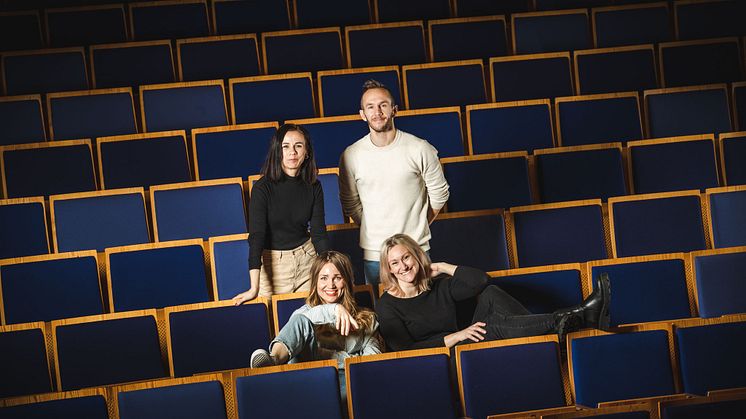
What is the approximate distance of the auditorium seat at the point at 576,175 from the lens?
1168 millimetres

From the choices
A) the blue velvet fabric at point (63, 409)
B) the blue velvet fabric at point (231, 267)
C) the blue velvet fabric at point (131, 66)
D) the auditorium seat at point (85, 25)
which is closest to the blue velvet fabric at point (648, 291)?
the blue velvet fabric at point (231, 267)

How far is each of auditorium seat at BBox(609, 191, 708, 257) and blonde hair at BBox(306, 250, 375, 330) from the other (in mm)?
351

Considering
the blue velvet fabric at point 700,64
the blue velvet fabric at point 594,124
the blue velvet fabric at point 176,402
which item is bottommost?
the blue velvet fabric at point 176,402

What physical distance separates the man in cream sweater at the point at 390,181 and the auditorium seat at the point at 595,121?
404mm

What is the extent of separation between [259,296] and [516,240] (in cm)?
31

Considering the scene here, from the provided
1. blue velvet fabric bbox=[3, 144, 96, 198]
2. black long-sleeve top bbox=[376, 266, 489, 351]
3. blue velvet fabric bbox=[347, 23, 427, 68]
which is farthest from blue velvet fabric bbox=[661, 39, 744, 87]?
blue velvet fabric bbox=[3, 144, 96, 198]

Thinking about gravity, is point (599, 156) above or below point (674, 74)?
below

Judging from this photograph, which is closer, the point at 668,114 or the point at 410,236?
the point at 410,236

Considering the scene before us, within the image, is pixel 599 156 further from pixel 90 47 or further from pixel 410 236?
pixel 90 47

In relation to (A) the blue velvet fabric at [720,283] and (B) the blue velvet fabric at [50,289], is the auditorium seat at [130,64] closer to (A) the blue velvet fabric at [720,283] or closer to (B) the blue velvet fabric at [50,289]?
(B) the blue velvet fabric at [50,289]

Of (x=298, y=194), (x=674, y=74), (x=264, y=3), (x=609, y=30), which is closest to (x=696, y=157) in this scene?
(x=674, y=74)

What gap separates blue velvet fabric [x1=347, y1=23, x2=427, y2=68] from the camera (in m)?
1.45

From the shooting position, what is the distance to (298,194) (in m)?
0.89

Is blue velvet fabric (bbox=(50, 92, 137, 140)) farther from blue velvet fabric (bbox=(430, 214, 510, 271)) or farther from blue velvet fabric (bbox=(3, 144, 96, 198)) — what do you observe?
blue velvet fabric (bbox=(430, 214, 510, 271))
